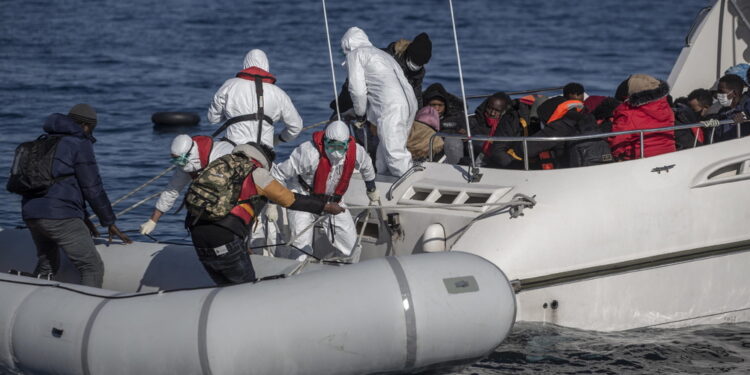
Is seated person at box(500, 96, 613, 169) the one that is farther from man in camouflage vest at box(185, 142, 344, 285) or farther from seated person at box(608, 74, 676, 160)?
man in camouflage vest at box(185, 142, 344, 285)

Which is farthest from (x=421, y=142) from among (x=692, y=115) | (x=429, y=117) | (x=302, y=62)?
(x=302, y=62)

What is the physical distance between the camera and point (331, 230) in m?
8.45

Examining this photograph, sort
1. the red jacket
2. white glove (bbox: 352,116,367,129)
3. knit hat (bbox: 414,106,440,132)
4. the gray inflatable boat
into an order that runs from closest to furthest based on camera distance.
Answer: the gray inflatable boat, the red jacket, white glove (bbox: 352,116,367,129), knit hat (bbox: 414,106,440,132)

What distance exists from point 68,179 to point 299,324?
2105 millimetres

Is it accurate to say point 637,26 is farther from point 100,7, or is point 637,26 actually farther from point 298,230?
point 298,230

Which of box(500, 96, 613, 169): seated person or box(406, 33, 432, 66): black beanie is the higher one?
box(406, 33, 432, 66): black beanie

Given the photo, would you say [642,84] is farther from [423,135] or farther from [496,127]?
[423,135]

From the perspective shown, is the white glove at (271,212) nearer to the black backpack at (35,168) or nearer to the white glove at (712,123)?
the black backpack at (35,168)

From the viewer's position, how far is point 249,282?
23.4ft

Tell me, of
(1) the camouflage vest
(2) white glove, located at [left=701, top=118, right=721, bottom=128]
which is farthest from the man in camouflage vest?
(2) white glove, located at [left=701, top=118, right=721, bottom=128]

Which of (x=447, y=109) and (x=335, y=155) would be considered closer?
(x=335, y=155)

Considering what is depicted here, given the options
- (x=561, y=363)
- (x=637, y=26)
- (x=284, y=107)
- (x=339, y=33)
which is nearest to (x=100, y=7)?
(x=339, y=33)

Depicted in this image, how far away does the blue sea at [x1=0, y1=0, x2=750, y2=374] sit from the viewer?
8.10 meters

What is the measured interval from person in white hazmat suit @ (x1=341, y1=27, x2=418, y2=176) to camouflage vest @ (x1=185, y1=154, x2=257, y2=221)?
2107mm
